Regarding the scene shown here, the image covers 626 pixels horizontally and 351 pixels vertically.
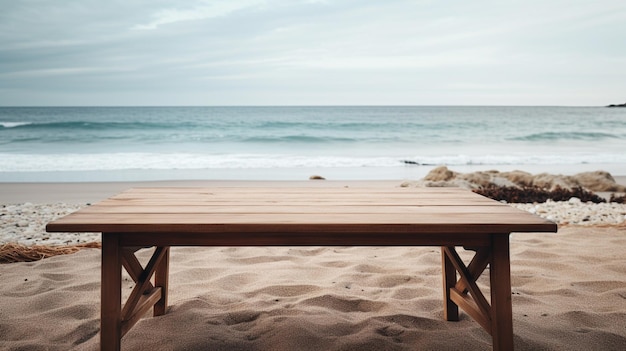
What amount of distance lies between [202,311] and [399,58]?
24.7 m

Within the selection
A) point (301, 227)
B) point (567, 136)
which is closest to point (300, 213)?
point (301, 227)

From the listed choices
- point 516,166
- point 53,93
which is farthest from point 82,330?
point 53,93

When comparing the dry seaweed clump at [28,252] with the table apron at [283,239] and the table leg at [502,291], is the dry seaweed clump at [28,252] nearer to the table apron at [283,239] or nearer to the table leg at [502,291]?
the table apron at [283,239]

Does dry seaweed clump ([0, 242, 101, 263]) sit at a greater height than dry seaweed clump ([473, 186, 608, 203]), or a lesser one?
lesser

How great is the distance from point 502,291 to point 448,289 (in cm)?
66

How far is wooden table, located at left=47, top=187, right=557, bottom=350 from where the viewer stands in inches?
63.6

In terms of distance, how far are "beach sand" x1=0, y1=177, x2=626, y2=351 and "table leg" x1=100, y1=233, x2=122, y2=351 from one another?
360mm

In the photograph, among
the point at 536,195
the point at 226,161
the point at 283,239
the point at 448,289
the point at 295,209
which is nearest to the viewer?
the point at 283,239

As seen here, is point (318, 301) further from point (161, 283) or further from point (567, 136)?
point (567, 136)

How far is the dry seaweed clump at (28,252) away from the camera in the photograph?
3.44 metres

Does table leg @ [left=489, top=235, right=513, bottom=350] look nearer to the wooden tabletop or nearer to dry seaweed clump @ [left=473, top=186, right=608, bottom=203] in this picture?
the wooden tabletop

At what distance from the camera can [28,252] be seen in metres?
3.51

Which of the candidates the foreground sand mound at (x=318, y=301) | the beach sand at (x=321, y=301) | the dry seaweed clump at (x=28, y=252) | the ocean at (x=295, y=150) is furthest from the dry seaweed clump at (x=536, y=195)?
the dry seaweed clump at (x=28, y=252)

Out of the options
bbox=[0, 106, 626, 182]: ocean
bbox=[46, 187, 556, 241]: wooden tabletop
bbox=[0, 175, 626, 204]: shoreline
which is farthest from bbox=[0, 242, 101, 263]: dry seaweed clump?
bbox=[0, 106, 626, 182]: ocean
